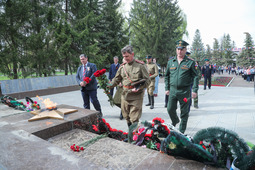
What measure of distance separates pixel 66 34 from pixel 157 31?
16.7m

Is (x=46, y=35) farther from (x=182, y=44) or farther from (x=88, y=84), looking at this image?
(x=182, y=44)

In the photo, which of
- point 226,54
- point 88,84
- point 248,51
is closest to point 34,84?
point 88,84

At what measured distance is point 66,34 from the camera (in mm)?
14898

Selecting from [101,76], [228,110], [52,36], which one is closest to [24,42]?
[52,36]

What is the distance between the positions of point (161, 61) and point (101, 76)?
24796 mm

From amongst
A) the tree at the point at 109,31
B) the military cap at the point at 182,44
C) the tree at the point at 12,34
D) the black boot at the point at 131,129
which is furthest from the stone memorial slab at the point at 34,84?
the military cap at the point at 182,44

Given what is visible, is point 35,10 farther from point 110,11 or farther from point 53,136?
point 53,136

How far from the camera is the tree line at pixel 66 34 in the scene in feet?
36.3

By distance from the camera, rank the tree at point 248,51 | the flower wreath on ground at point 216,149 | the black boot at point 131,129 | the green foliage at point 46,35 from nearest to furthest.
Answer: the flower wreath on ground at point 216,149
the black boot at point 131,129
the green foliage at point 46,35
the tree at point 248,51

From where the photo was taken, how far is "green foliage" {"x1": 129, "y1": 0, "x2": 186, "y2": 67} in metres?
27.4

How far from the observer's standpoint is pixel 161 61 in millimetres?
28016

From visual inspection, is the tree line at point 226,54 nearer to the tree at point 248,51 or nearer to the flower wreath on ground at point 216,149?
the tree at point 248,51

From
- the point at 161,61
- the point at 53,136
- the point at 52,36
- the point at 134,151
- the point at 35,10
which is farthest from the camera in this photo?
the point at 161,61

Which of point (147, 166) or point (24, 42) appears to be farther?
point (24, 42)
